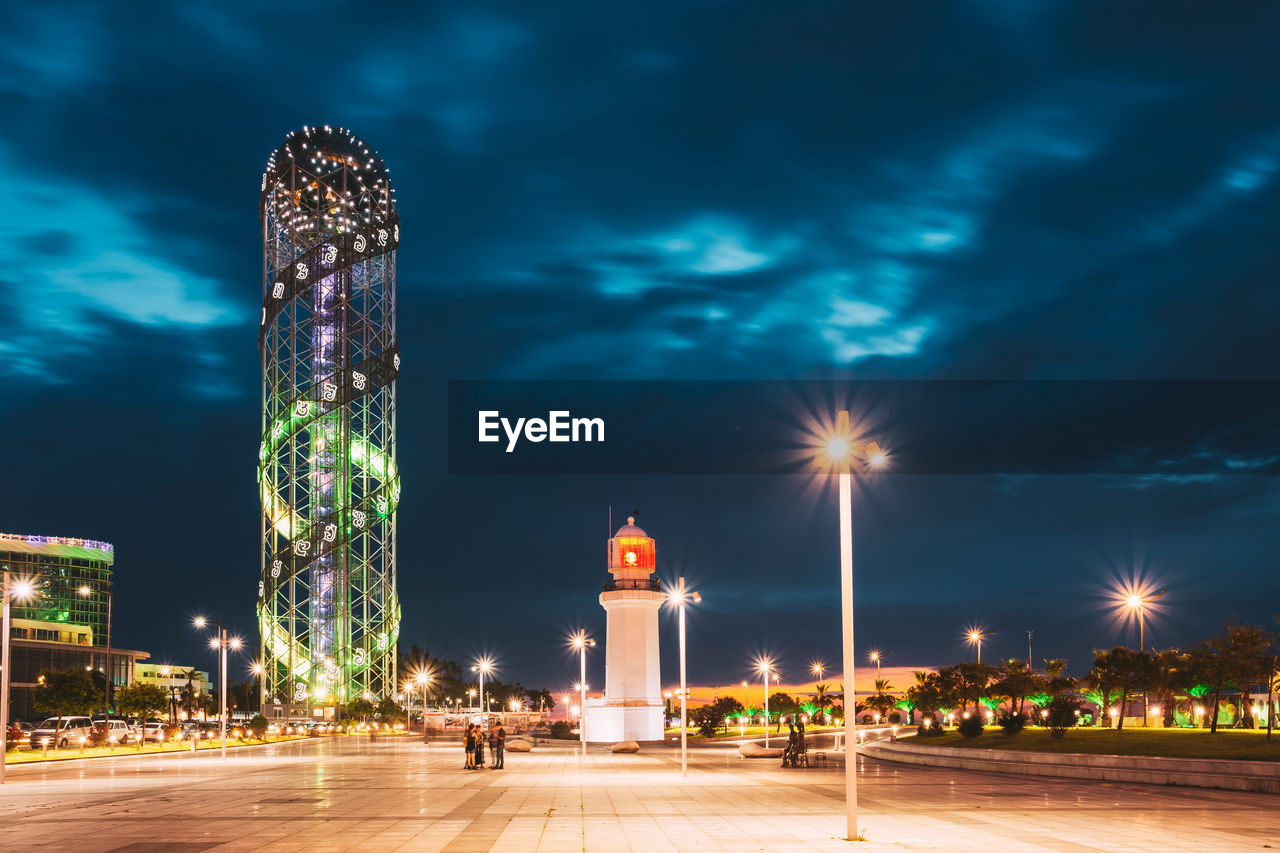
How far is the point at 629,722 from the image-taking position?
204 feet

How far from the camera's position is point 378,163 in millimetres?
112438

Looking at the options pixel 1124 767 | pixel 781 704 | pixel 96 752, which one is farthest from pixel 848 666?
pixel 781 704

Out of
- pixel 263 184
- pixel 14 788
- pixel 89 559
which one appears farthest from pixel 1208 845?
pixel 89 559

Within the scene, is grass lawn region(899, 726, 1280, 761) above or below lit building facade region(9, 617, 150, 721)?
above

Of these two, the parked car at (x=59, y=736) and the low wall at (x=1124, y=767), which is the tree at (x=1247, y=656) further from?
the parked car at (x=59, y=736)

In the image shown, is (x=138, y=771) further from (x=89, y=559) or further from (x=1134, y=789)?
(x=89, y=559)

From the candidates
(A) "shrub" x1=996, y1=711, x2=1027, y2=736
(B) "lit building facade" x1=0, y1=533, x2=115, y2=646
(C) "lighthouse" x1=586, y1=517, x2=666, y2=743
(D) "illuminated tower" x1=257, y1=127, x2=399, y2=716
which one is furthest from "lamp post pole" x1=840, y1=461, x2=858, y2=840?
(B) "lit building facade" x1=0, y1=533, x2=115, y2=646

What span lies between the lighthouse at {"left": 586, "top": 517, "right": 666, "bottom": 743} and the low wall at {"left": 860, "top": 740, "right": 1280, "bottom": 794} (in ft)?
67.4

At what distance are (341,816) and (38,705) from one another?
60840 millimetres

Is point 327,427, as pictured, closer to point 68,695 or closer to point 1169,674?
point 68,695

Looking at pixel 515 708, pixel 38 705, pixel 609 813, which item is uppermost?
pixel 609 813

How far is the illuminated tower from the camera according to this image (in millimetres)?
100688

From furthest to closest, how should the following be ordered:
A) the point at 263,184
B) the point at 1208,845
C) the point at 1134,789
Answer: the point at 263,184
the point at 1134,789
the point at 1208,845

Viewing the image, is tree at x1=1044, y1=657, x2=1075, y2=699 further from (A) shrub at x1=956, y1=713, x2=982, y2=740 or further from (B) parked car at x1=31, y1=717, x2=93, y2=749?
(B) parked car at x1=31, y1=717, x2=93, y2=749
